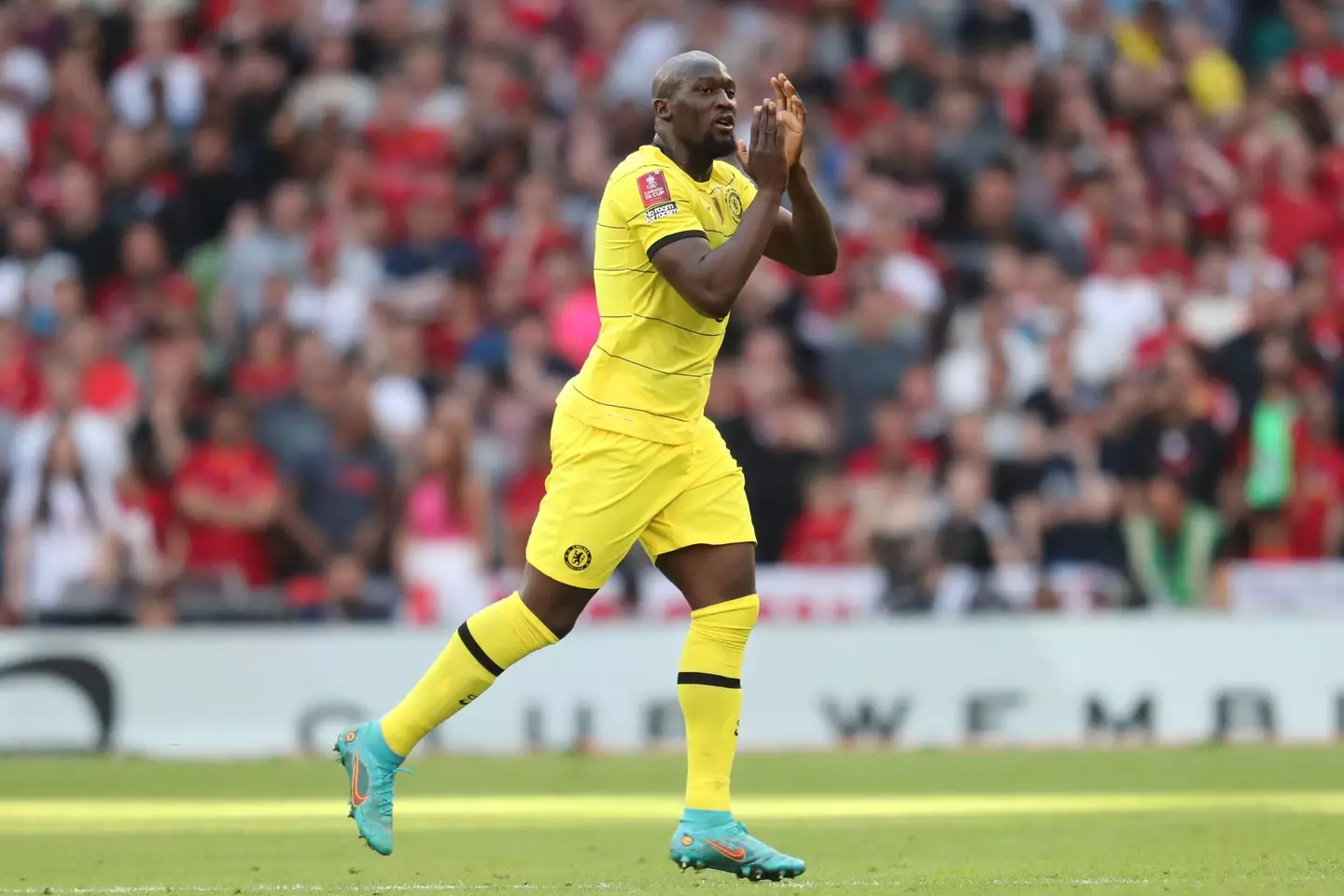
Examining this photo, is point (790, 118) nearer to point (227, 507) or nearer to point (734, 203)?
point (734, 203)

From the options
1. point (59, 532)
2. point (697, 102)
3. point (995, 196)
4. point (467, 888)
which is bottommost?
point (467, 888)

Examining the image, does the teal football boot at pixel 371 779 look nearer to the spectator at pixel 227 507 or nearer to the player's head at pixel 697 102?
the player's head at pixel 697 102

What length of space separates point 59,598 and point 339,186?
14.0ft

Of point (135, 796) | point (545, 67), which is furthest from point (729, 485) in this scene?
point (545, 67)

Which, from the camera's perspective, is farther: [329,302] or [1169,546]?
[329,302]

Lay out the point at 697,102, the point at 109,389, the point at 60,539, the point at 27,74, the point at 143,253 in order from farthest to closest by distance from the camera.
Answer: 1. the point at 27,74
2. the point at 143,253
3. the point at 109,389
4. the point at 60,539
5. the point at 697,102

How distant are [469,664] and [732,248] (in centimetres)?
155

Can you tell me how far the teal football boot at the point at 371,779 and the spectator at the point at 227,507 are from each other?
6.66m

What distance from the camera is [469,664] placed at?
667 centimetres

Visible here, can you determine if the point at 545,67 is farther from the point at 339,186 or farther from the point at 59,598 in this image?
the point at 59,598

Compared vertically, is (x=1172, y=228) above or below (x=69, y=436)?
above

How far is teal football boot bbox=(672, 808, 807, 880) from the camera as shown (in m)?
6.42

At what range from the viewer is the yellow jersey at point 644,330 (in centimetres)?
652

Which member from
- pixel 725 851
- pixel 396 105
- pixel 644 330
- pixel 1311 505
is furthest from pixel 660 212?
pixel 396 105
